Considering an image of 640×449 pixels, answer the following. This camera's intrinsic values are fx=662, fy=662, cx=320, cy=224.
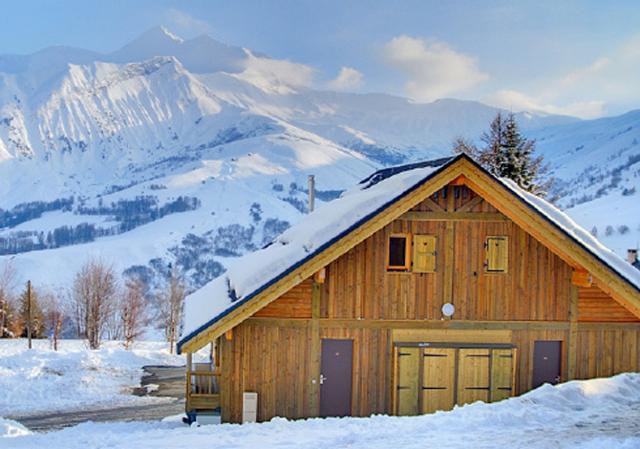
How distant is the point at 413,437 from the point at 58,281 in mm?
153666

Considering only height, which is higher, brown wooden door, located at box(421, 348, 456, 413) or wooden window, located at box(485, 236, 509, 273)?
wooden window, located at box(485, 236, 509, 273)

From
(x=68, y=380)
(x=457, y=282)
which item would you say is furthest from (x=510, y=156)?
(x=68, y=380)

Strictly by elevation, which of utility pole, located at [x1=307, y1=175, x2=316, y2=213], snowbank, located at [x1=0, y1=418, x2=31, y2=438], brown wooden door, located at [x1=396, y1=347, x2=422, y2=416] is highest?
utility pole, located at [x1=307, y1=175, x2=316, y2=213]

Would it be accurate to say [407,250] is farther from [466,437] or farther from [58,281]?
[58,281]

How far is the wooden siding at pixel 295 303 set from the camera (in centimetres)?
1616

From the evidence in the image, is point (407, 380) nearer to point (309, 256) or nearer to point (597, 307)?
point (309, 256)

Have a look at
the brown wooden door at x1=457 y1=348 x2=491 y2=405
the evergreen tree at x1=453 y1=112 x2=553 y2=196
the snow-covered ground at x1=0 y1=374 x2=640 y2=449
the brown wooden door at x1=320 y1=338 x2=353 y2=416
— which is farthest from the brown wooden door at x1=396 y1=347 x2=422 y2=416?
the evergreen tree at x1=453 y1=112 x2=553 y2=196

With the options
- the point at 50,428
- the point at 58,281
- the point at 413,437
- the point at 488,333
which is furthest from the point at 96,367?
the point at 58,281

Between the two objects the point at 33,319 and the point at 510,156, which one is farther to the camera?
the point at 33,319

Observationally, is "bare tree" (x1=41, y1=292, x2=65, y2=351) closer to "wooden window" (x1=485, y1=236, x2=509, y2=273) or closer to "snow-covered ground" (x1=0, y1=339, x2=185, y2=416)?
"snow-covered ground" (x1=0, y1=339, x2=185, y2=416)

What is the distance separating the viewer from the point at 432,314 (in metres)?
16.6

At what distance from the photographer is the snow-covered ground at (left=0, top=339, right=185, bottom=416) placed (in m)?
25.2

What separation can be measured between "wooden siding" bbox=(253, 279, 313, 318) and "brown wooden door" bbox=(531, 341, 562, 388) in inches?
239

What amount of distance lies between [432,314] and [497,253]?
87.9 inches
